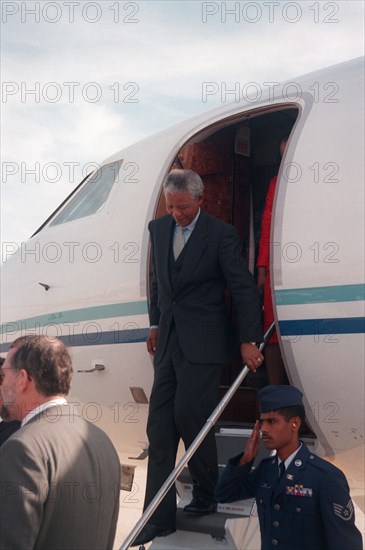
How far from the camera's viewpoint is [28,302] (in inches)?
259

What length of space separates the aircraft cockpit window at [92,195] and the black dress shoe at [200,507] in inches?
108

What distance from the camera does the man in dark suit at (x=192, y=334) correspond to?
4699 mm

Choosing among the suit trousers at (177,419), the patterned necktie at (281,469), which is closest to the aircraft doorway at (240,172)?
the suit trousers at (177,419)

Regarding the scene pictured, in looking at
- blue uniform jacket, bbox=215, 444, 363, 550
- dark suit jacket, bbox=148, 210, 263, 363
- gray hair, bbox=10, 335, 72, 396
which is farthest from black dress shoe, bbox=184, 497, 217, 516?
gray hair, bbox=10, 335, 72, 396

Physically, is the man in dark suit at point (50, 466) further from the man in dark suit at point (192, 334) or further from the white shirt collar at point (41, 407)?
the man in dark suit at point (192, 334)

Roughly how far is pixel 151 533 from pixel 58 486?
2163 mm

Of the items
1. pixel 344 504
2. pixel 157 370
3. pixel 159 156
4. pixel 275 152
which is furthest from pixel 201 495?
pixel 275 152

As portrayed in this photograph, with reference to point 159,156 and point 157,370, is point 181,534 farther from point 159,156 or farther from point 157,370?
point 159,156

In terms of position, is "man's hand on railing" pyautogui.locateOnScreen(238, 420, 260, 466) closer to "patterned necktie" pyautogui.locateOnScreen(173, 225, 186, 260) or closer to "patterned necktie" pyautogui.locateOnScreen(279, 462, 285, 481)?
"patterned necktie" pyautogui.locateOnScreen(279, 462, 285, 481)

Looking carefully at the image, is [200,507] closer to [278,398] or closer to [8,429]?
[278,398]

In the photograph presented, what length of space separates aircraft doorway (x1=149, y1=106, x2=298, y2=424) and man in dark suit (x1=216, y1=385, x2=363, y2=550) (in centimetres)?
163

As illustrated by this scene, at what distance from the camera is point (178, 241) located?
200 inches

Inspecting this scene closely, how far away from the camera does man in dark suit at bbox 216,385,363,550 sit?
389cm

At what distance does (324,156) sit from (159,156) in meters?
1.72
